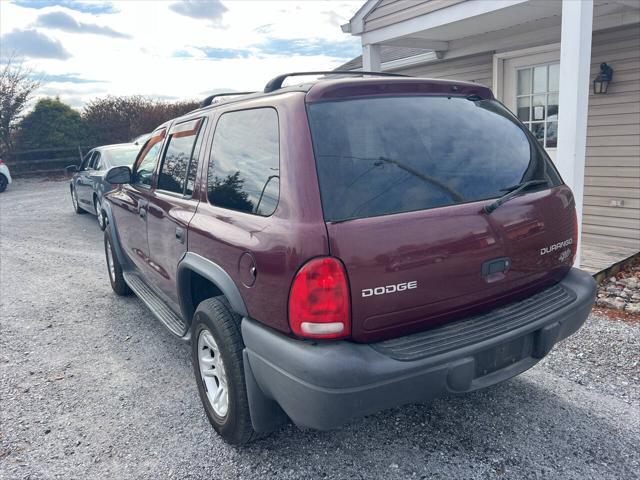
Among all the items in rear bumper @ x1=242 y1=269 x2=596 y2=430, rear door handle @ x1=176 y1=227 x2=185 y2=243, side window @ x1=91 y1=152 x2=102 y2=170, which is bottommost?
rear bumper @ x1=242 y1=269 x2=596 y2=430

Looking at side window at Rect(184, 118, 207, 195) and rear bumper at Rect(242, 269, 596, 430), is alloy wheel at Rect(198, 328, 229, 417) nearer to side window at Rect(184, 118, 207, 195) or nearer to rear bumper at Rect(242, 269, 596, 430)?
rear bumper at Rect(242, 269, 596, 430)

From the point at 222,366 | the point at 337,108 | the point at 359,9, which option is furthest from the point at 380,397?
the point at 359,9

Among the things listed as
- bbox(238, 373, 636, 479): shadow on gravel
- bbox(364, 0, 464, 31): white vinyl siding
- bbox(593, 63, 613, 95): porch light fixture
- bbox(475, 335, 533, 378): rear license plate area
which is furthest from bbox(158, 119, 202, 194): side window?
bbox(593, 63, 613, 95): porch light fixture

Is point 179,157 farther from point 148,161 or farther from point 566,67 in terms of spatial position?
point 566,67

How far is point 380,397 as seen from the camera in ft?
6.93

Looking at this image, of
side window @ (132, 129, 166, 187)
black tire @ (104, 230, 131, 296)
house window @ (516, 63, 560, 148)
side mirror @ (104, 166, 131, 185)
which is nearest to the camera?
side window @ (132, 129, 166, 187)

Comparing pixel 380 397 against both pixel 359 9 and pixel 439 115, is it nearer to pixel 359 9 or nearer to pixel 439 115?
pixel 439 115

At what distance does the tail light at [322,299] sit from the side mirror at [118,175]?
2.86 meters

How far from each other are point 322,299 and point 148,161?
273cm

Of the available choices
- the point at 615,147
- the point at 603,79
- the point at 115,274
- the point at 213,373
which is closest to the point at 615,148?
the point at 615,147

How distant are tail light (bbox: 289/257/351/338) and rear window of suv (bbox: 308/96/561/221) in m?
0.22

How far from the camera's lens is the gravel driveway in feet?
8.63

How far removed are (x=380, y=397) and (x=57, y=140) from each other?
21561 mm

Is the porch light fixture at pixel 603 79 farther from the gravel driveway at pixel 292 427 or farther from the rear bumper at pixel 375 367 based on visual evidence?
the rear bumper at pixel 375 367
